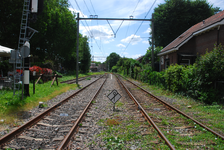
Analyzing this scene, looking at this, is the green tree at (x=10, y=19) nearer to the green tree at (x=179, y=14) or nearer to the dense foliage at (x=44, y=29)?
the dense foliage at (x=44, y=29)

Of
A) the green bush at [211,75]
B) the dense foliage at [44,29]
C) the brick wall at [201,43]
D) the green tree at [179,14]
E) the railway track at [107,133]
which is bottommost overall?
the railway track at [107,133]

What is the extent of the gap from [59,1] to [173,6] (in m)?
23.9

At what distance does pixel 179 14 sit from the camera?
108 feet

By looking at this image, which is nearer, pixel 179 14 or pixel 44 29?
pixel 44 29

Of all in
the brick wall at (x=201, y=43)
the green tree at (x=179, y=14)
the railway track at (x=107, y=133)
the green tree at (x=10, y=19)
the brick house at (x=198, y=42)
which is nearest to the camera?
the railway track at (x=107, y=133)

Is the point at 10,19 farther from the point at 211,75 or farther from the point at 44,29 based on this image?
the point at 211,75

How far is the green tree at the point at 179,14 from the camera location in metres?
32.2

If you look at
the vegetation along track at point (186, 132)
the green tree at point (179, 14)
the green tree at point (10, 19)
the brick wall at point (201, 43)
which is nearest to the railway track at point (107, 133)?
the vegetation along track at point (186, 132)

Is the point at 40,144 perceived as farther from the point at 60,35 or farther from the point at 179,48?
the point at 60,35

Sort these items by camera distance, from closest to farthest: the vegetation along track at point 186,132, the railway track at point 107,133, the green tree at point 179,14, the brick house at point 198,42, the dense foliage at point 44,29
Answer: the railway track at point 107,133
the vegetation along track at point 186,132
the brick house at point 198,42
the dense foliage at point 44,29
the green tree at point 179,14

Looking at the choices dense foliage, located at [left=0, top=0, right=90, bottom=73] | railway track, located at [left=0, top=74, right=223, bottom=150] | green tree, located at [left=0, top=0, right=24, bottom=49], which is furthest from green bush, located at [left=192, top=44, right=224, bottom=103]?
green tree, located at [left=0, top=0, right=24, bottom=49]

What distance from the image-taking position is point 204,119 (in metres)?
6.51

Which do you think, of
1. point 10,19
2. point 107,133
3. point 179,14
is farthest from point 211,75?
point 179,14

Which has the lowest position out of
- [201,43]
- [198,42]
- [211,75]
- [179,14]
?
[211,75]
